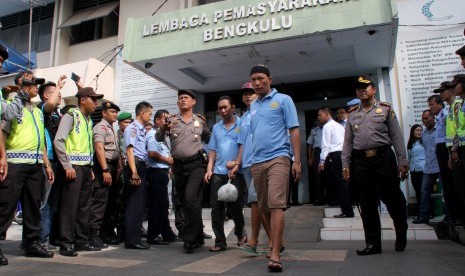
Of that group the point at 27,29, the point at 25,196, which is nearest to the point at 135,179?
the point at 25,196

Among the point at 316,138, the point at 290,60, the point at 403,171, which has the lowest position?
the point at 403,171

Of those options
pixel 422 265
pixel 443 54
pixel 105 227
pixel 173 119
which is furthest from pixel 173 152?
pixel 443 54

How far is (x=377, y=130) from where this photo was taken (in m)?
4.05

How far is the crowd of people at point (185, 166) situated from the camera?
3.60 m

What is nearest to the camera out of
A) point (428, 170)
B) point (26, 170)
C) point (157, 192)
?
point (26, 170)

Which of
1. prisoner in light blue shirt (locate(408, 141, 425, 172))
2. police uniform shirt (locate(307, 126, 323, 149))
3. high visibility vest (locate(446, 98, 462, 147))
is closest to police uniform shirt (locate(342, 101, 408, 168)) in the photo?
high visibility vest (locate(446, 98, 462, 147))

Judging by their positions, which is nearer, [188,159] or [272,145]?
[272,145]

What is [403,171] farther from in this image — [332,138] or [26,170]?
[26,170]

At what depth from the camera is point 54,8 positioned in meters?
13.2

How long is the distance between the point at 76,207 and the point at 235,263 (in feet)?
6.66

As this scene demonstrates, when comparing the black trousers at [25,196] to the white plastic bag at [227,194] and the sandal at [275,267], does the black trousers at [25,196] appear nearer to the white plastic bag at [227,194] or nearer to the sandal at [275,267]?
the white plastic bag at [227,194]

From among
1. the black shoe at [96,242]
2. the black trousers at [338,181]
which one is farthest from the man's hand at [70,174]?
the black trousers at [338,181]

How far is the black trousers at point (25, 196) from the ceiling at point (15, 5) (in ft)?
36.2

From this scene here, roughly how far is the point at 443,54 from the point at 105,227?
7.61m
